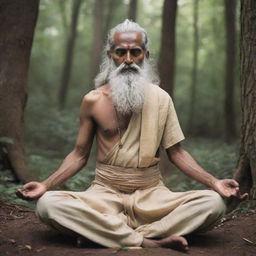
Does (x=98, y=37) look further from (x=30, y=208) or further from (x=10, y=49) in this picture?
(x=30, y=208)

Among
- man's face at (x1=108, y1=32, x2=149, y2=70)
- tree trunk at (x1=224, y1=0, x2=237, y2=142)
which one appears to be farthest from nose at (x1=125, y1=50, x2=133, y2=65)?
tree trunk at (x1=224, y1=0, x2=237, y2=142)

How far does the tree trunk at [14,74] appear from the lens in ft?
22.5

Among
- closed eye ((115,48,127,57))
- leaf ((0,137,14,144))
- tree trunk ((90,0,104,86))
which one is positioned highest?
tree trunk ((90,0,104,86))

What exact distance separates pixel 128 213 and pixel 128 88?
127 cm

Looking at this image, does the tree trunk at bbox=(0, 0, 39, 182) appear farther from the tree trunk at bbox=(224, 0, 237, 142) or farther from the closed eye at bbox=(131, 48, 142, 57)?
the tree trunk at bbox=(224, 0, 237, 142)

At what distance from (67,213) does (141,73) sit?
161 cm

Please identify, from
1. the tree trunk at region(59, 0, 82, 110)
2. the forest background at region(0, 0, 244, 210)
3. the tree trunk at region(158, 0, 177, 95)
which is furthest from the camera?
the tree trunk at region(59, 0, 82, 110)

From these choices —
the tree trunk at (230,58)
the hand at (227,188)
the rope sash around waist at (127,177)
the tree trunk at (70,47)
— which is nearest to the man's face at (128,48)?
the rope sash around waist at (127,177)

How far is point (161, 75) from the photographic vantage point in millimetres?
9641

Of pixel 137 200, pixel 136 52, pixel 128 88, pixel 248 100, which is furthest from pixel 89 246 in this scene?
pixel 248 100

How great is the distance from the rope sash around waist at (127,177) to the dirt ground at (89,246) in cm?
67

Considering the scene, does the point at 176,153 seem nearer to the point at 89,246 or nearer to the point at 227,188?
the point at 227,188

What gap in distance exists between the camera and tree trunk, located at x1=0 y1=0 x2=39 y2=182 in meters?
6.86

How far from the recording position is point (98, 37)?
16.6 m
